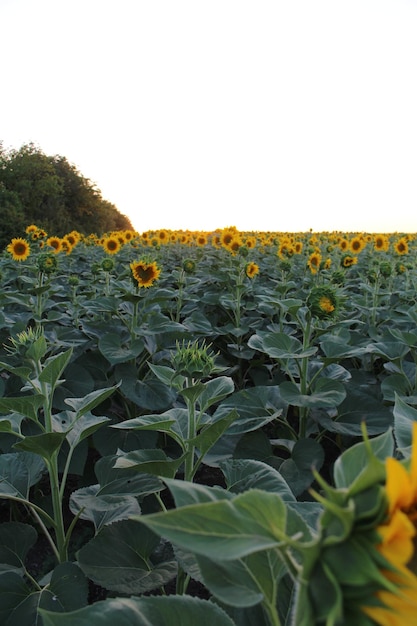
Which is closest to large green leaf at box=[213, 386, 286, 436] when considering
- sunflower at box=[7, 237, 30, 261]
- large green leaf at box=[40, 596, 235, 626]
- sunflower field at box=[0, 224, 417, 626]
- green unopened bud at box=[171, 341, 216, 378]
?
sunflower field at box=[0, 224, 417, 626]

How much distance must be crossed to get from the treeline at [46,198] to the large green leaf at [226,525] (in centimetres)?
2311

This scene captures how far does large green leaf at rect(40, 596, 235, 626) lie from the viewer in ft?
1.65

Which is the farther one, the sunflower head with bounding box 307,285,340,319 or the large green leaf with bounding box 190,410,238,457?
the sunflower head with bounding box 307,285,340,319

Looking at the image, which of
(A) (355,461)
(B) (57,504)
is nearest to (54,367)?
(B) (57,504)

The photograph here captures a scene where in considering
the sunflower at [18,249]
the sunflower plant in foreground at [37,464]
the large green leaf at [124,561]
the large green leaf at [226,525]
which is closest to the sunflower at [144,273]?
the sunflower plant in foreground at [37,464]

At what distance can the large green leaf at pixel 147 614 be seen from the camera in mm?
504

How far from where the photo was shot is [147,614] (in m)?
0.53

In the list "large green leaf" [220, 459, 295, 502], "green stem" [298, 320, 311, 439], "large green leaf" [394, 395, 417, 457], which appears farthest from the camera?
"green stem" [298, 320, 311, 439]

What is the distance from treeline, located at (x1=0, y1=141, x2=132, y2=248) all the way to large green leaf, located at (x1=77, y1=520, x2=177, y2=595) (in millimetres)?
22334

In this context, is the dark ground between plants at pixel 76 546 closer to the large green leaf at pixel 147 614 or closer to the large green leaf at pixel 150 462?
the large green leaf at pixel 150 462

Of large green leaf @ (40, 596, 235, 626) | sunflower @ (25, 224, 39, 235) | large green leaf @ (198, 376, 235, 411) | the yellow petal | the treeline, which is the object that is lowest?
large green leaf @ (40, 596, 235, 626)

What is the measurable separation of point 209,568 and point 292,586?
0.68ft

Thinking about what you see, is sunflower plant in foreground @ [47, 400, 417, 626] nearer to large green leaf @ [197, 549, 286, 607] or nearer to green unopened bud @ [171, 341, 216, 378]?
large green leaf @ [197, 549, 286, 607]

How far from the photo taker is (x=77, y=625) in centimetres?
50
